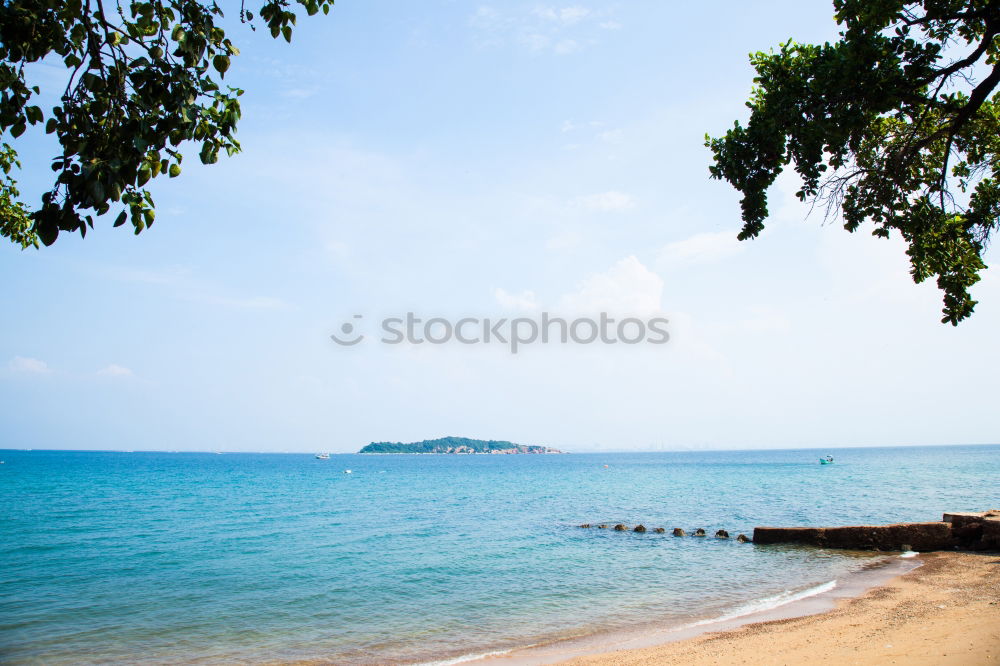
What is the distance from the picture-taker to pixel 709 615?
15.7 metres

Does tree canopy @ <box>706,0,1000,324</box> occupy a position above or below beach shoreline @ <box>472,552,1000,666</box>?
above

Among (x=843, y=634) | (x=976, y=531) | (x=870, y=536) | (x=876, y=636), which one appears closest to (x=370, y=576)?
(x=843, y=634)

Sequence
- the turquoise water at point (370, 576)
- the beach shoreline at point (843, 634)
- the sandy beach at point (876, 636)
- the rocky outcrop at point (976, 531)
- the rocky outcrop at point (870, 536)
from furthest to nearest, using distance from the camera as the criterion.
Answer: the rocky outcrop at point (870, 536) < the rocky outcrop at point (976, 531) < the turquoise water at point (370, 576) < the beach shoreline at point (843, 634) < the sandy beach at point (876, 636)

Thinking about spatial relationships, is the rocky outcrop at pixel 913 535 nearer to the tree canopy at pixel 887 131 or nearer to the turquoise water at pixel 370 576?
the turquoise water at pixel 370 576

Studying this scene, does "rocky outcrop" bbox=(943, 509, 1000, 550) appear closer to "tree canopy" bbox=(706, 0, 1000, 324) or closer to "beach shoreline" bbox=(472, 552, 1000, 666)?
"beach shoreline" bbox=(472, 552, 1000, 666)

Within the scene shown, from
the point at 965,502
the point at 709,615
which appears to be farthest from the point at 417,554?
the point at 965,502

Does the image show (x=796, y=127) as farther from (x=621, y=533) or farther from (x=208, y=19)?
(x=621, y=533)

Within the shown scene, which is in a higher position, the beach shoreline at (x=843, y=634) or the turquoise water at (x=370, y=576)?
the beach shoreline at (x=843, y=634)

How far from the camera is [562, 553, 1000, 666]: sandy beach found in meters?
9.74

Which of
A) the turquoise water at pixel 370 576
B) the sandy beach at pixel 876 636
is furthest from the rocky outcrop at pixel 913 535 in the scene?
the sandy beach at pixel 876 636

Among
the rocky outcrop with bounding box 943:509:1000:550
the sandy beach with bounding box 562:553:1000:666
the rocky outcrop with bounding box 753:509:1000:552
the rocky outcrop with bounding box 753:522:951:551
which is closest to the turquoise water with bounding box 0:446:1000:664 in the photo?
the rocky outcrop with bounding box 753:522:951:551

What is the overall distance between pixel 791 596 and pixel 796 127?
15674 mm

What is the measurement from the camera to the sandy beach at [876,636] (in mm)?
9742

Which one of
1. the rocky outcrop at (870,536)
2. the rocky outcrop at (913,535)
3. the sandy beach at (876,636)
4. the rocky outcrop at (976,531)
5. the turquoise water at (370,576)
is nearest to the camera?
the sandy beach at (876,636)
